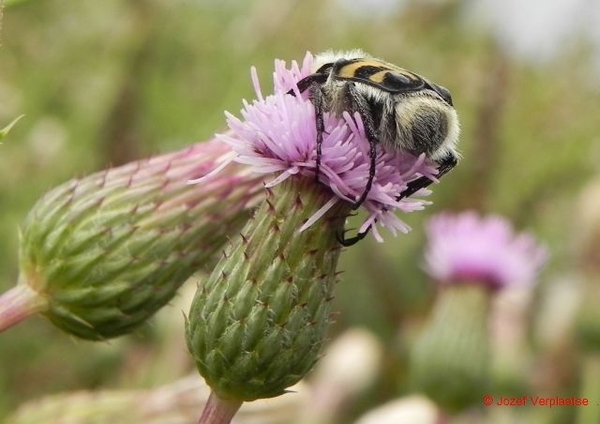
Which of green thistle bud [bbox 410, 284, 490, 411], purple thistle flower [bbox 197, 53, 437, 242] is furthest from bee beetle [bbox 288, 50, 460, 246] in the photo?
green thistle bud [bbox 410, 284, 490, 411]

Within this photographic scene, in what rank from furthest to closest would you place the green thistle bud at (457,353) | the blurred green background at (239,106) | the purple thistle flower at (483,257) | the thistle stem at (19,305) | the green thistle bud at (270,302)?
the blurred green background at (239,106) → the purple thistle flower at (483,257) → the green thistle bud at (457,353) → the thistle stem at (19,305) → the green thistle bud at (270,302)

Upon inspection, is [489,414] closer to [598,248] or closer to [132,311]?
[598,248]

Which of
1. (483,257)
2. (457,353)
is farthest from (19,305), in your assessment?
(483,257)

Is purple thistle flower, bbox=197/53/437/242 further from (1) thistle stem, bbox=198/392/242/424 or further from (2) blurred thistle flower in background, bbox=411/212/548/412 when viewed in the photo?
(2) blurred thistle flower in background, bbox=411/212/548/412

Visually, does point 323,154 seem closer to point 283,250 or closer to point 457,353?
point 283,250

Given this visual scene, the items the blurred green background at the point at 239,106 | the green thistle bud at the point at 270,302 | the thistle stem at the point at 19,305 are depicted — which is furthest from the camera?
the blurred green background at the point at 239,106

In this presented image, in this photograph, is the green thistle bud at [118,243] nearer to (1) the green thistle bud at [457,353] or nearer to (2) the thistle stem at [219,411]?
(2) the thistle stem at [219,411]

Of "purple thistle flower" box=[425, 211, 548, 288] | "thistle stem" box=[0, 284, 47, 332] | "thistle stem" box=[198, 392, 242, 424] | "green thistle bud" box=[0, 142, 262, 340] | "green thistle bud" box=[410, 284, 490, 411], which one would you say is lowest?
"green thistle bud" box=[410, 284, 490, 411]

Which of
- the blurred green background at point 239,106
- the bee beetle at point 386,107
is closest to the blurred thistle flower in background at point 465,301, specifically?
the blurred green background at point 239,106
